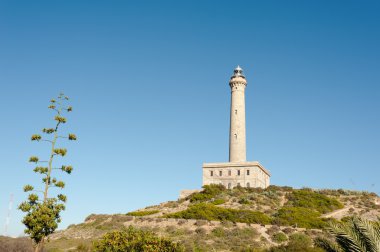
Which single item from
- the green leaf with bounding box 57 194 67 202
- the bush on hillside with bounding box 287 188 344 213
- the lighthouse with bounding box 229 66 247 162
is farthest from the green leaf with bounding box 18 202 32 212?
the lighthouse with bounding box 229 66 247 162

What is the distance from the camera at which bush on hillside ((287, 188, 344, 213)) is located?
54.6 m

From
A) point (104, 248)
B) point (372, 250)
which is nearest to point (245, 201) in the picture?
point (104, 248)

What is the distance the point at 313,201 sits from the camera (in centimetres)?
5675

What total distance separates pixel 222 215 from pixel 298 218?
8373 millimetres

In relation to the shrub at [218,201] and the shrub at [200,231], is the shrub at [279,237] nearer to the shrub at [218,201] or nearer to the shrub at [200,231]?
the shrub at [200,231]

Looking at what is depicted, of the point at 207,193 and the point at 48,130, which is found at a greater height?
the point at 207,193

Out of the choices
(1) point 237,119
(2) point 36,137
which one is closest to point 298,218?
(1) point 237,119

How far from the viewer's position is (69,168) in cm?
2006

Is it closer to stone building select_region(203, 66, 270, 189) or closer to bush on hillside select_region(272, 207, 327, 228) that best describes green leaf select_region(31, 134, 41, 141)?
bush on hillside select_region(272, 207, 327, 228)

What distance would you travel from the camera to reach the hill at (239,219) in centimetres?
3400

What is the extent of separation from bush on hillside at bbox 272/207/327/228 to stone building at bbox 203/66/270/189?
18.8 meters

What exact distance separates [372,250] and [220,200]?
45768mm

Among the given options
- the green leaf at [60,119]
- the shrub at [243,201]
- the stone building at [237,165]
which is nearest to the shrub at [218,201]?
the shrub at [243,201]

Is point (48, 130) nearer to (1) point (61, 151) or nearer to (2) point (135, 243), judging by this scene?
(1) point (61, 151)
